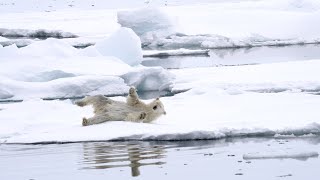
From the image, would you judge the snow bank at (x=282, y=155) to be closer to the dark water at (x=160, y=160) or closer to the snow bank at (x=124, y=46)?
the dark water at (x=160, y=160)

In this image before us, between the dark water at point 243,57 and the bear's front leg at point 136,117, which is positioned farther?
the dark water at point 243,57

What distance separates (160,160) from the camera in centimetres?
768

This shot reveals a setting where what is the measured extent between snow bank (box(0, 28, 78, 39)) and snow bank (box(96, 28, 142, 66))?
11.0 m

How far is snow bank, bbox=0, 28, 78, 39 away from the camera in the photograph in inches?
1185

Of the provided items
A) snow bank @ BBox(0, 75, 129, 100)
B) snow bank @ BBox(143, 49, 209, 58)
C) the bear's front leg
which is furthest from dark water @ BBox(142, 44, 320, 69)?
the bear's front leg

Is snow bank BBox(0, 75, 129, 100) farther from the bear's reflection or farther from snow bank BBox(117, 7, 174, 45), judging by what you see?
snow bank BBox(117, 7, 174, 45)

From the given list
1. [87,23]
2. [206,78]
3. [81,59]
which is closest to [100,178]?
[206,78]

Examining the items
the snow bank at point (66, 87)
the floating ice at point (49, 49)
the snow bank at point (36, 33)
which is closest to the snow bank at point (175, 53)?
the snow bank at point (36, 33)

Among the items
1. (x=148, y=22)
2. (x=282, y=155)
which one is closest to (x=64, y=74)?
(x=282, y=155)

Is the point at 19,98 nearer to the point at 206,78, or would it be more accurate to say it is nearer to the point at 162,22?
the point at 206,78

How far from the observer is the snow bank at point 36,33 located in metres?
30.1

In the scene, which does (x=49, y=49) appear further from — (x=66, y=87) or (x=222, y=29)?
(x=222, y=29)

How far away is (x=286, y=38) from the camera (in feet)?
90.1

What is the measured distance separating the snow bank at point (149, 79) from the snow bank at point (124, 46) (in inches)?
116
